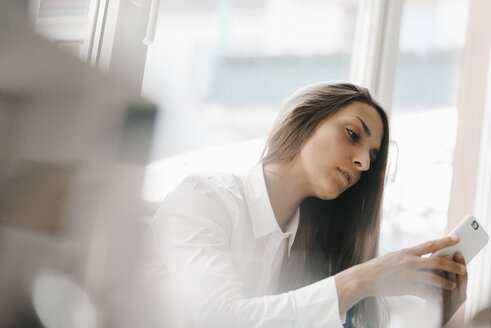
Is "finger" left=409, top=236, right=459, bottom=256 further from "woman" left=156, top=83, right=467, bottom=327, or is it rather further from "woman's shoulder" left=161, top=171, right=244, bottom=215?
"woman's shoulder" left=161, top=171, right=244, bottom=215

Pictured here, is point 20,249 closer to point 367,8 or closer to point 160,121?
point 160,121

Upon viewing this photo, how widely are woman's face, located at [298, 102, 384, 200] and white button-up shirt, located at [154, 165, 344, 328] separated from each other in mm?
58

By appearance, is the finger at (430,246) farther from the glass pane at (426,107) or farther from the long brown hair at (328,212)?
the glass pane at (426,107)

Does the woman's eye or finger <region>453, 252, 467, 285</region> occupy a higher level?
the woman's eye

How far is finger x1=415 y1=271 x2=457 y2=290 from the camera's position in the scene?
47cm

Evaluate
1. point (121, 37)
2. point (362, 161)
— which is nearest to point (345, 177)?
point (362, 161)

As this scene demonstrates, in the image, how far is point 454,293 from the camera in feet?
1.84


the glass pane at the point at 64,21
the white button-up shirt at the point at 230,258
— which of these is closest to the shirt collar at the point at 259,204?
the white button-up shirt at the point at 230,258

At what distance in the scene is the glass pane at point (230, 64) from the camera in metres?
0.35

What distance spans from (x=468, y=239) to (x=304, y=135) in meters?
0.24

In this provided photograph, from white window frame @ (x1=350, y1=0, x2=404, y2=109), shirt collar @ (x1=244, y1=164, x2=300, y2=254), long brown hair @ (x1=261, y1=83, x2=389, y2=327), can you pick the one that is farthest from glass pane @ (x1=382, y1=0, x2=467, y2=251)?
shirt collar @ (x1=244, y1=164, x2=300, y2=254)

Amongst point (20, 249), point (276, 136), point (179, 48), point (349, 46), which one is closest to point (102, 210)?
point (20, 249)

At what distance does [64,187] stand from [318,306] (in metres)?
0.27

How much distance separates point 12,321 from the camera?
0.25 meters
